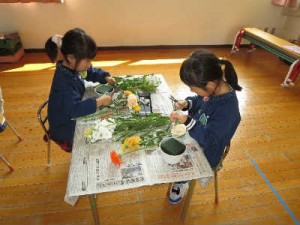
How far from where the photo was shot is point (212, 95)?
49.6 inches

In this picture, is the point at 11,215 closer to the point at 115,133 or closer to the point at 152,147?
the point at 115,133

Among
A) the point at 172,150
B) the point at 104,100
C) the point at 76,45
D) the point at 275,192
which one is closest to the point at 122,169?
the point at 172,150

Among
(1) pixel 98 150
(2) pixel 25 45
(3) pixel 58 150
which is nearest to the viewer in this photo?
(1) pixel 98 150

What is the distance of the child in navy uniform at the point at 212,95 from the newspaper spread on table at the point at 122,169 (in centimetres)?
9

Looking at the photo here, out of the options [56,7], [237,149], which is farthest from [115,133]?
[56,7]

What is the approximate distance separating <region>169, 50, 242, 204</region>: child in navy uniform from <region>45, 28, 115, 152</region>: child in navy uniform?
1.72 ft

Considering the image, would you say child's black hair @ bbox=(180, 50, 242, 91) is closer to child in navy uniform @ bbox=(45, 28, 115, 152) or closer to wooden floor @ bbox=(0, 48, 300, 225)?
child in navy uniform @ bbox=(45, 28, 115, 152)

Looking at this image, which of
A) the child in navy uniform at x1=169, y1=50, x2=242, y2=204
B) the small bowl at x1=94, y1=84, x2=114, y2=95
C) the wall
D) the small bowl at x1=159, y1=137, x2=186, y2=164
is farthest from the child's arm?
the wall

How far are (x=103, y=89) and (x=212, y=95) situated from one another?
0.74 meters

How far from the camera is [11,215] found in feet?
5.40

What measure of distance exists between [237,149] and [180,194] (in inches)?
35.4

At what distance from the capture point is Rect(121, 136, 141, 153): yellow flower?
1130 mm

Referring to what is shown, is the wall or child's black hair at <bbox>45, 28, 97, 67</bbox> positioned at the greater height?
child's black hair at <bbox>45, 28, 97, 67</bbox>

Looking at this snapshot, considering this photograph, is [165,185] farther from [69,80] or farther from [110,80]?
[69,80]
